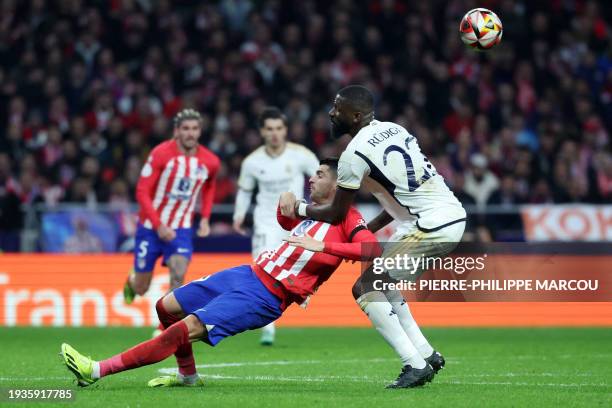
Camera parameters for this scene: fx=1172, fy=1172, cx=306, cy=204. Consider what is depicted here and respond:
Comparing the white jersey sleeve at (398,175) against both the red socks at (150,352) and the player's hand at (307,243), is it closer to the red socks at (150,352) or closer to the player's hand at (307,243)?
the player's hand at (307,243)

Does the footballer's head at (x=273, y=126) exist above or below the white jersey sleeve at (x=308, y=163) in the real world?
above

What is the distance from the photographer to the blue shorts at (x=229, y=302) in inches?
316

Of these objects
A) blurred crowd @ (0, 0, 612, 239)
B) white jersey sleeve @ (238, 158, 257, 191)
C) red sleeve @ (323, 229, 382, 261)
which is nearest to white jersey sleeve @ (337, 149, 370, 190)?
red sleeve @ (323, 229, 382, 261)

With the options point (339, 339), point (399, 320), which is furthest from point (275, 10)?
point (399, 320)

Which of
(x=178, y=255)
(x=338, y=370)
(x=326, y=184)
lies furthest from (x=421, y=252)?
(x=178, y=255)

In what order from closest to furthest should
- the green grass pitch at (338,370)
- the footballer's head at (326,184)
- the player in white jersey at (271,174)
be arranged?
the green grass pitch at (338,370), the footballer's head at (326,184), the player in white jersey at (271,174)

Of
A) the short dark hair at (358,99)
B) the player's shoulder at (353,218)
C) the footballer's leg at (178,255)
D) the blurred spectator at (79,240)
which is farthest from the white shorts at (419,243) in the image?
the blurred spectator at (79,240)

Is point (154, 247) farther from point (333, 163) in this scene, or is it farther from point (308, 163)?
point (333, 163)

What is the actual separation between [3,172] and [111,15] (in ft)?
14.8

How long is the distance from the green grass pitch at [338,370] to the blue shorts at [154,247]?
3.03 ft

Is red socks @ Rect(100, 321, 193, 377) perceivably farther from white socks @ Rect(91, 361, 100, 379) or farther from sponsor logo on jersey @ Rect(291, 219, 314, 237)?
sponsor logo on jersey @ Rect(291, 219, 314, 237)

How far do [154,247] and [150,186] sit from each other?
700 millimetres

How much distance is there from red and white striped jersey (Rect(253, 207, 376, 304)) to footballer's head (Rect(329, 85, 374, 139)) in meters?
0.80

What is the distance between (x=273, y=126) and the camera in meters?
13.8
